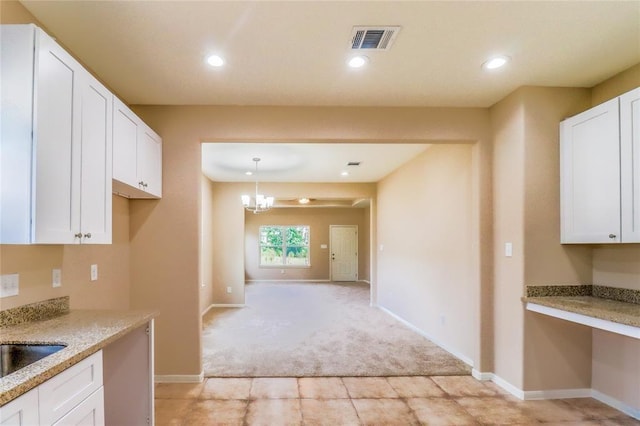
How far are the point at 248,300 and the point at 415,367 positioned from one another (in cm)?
515

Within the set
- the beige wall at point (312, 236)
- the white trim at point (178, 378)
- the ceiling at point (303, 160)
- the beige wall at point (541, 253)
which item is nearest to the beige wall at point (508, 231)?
the beige wall at point (541, 253)

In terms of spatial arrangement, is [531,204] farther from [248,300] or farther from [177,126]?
[248,300]

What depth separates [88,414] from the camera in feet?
5.12

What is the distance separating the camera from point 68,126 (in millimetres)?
1813

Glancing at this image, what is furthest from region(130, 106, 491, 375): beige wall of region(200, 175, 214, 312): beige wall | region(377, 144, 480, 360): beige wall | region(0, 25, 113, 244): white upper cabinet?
region(200, 175, 214, 312): beige wall

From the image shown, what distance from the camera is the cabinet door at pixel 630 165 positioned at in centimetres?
229

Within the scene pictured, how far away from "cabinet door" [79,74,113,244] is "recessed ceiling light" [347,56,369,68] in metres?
1.70

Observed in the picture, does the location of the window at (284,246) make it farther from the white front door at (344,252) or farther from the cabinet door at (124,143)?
the cabinet door at (124,143)

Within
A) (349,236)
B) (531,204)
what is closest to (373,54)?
(531,204)

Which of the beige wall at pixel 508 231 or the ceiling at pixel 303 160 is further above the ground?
the ceiling at pixel 303 160

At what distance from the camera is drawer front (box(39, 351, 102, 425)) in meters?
1.29

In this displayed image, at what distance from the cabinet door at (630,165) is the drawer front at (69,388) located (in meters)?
3.37

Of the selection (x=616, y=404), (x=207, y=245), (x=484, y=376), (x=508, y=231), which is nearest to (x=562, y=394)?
(x=616, y=404)

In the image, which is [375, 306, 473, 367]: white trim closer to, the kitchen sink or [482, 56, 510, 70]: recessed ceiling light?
A: [482, 56, 510, 70]: recessed ceiling light
